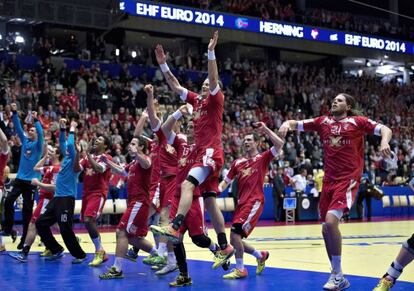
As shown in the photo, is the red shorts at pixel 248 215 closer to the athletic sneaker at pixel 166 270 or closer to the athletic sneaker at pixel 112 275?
the athletic sneaker at pixel 166 270

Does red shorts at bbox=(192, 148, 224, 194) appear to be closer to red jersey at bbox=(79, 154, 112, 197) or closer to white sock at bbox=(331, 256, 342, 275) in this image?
white sock at bbox=(331, 256, 342, 275)

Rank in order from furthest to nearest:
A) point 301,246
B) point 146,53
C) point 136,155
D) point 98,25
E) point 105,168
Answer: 1. point 146,53
2. point 98,25
3. point 301,246
4. point 105,168
5. point 136,155

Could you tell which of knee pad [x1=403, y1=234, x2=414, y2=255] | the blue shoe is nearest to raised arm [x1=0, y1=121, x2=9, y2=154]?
the blue shoe

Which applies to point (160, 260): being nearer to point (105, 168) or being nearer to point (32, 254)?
point (105, 168)

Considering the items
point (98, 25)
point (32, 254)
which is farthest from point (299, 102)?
point (32, 254)

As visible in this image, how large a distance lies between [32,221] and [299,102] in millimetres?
24264

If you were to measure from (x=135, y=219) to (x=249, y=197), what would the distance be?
5.36 feet

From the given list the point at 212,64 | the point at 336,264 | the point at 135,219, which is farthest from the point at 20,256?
the point at 336,264

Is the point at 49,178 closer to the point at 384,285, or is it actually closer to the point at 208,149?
the point at 208,149

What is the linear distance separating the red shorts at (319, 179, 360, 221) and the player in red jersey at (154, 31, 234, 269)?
4.24ft

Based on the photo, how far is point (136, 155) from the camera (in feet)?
31.0

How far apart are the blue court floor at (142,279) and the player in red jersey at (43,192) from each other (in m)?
0.63

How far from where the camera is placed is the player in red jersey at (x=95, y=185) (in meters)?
10.4

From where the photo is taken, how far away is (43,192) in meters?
11.9
